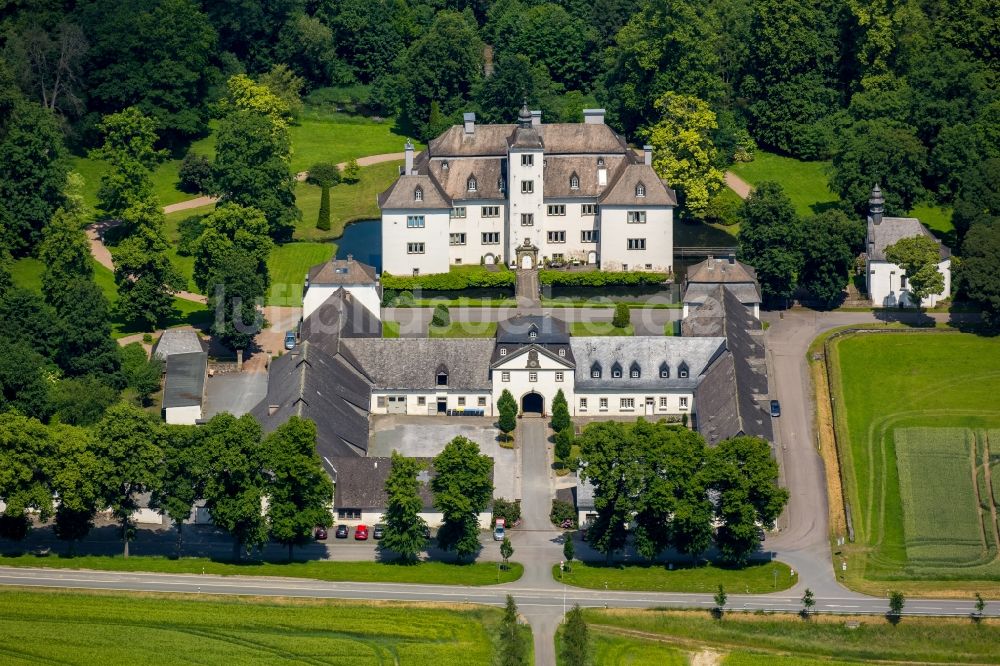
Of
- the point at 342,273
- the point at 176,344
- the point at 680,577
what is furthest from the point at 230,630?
the point at 342,273

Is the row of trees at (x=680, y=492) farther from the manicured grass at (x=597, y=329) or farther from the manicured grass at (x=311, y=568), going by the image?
the manicured grass at (x=597, y=329)

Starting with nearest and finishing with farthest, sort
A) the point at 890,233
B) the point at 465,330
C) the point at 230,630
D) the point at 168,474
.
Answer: the point at 230,630
the point at 168,474
the point at 465,330
the point at 890,233

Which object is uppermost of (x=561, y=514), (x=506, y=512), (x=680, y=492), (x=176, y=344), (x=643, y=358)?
(x=176, y=344)

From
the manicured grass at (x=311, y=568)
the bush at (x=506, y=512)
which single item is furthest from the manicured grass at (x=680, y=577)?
the bush at (x=506, y=512)

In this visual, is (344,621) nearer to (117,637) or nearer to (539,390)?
(117,637)

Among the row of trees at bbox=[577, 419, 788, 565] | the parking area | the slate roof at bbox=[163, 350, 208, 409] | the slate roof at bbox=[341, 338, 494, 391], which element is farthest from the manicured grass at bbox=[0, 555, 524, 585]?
the slate roof at bbox=[341, 338, 494, 391]

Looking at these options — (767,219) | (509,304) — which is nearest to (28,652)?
(509,304)

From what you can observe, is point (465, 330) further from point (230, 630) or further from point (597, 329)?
point (230, 630)
